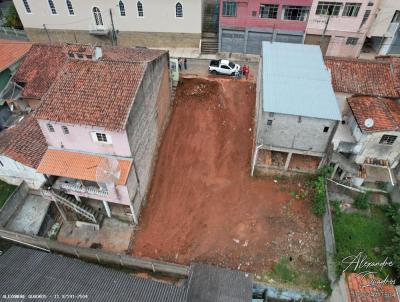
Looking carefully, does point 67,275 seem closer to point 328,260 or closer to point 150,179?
point 150,179

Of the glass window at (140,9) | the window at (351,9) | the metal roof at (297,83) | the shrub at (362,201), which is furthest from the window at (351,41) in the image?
the glass window at (140,9)

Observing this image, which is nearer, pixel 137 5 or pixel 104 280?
pixel 104 280

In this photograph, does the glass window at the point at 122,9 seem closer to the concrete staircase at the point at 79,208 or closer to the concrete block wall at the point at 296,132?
the concrete block wall at the point at 296,132

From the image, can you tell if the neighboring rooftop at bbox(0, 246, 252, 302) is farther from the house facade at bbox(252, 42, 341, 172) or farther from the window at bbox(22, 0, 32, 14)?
the window at bbox(22, 0, 32, 14)

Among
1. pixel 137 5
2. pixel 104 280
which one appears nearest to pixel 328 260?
pixel 104 280

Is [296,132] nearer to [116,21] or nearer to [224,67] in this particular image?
[224,67]

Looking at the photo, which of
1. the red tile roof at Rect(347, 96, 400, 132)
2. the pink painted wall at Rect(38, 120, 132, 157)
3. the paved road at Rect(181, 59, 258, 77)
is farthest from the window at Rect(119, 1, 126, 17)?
the red tile roof at Rect(347, 96, 400, 132)
